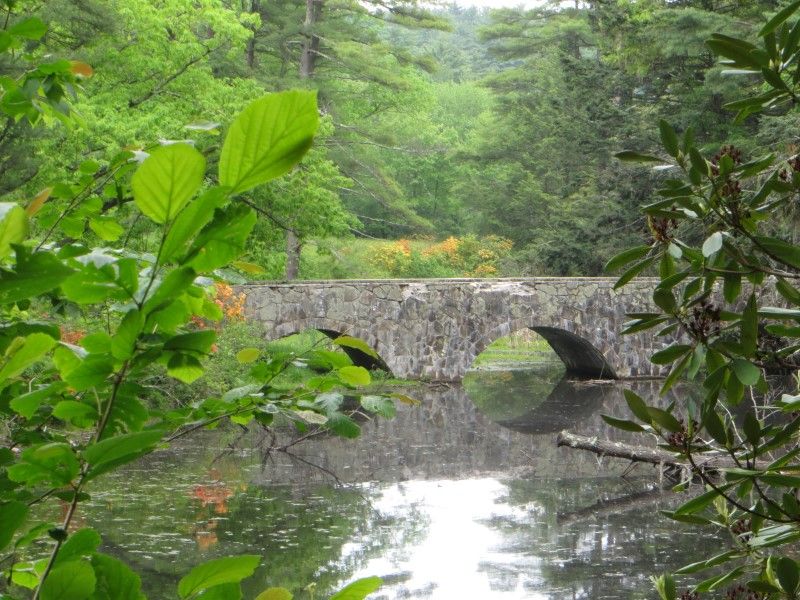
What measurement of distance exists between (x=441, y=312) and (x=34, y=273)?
56.8ft

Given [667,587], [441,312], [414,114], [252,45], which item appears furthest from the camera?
[414,114]

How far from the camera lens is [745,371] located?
1.37 metres

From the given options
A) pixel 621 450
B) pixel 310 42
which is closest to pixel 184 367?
pixel 621 450

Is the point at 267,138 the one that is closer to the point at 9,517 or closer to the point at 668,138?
the point at 9,517

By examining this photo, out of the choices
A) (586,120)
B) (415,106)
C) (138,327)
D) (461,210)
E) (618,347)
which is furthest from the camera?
(461,210)

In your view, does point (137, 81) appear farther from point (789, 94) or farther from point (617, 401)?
point (789, 94)

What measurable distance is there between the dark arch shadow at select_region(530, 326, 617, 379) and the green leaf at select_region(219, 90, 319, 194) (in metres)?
17.9

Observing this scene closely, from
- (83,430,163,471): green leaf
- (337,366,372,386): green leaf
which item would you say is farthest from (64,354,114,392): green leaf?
(337,366,372,386): green leaf

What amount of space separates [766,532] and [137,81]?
48.2 feet

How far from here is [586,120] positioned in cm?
2312

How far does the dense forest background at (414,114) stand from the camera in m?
14.1

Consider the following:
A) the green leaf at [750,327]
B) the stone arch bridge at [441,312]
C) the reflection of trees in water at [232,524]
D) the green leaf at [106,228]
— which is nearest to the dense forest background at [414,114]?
the stone arch bridge at [441,312]

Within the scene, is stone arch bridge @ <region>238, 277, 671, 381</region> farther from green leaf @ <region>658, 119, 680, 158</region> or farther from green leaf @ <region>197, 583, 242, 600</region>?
green leaf @ <region>197, 583, 242, 600</region>

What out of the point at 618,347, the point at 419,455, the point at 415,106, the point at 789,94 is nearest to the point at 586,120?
the point at 415,106
